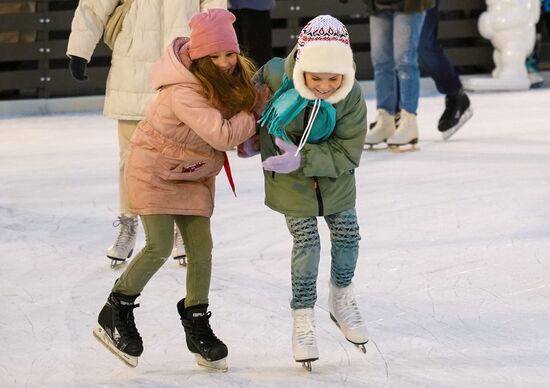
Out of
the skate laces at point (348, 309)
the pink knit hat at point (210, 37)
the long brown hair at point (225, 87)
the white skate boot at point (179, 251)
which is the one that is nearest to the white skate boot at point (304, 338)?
the skate laces at point (348, 309)

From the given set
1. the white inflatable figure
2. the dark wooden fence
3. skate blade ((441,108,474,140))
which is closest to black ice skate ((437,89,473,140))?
skate blade ((441,108,474,140))

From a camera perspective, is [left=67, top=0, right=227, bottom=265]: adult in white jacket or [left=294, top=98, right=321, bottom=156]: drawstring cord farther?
[left=67, top=0, right=227, bottom=265]: adult in white jacket

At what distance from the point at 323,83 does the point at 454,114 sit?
14.6 ft

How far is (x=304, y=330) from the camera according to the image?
3.46 meters

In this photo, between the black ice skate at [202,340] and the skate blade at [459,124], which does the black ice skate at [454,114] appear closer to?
the skate blade at [459,124]

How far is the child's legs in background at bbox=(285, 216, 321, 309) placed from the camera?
346 cm

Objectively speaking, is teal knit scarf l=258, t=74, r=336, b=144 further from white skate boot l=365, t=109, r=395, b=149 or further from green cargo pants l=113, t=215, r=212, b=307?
white skate boot l=365, t=109, r=395, b=149

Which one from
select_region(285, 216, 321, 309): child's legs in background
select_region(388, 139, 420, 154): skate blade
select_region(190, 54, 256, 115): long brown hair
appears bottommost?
select_region(388, 139, 420, 154): skate blade

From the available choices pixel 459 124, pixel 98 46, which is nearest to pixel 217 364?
pixel 459 124

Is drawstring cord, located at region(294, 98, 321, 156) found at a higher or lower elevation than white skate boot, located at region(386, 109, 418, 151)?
higher

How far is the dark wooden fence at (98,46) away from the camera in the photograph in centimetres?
1030

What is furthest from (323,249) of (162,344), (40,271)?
(162,344)

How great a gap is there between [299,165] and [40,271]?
1648mm

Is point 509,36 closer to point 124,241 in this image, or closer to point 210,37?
point 124,241
